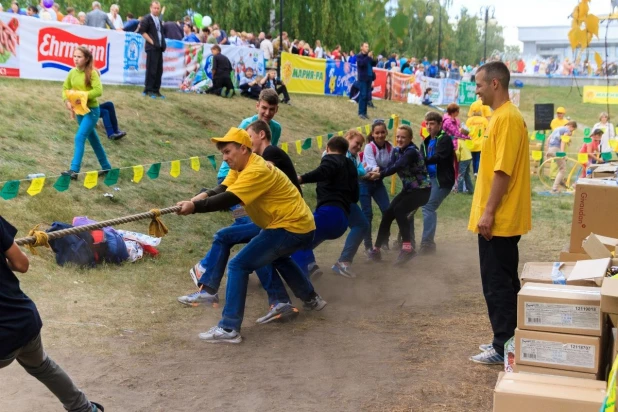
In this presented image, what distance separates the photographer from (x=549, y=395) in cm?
378

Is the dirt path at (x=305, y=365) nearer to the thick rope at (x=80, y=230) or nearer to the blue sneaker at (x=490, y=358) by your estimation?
the blue sneaker at (x=490, y=358)

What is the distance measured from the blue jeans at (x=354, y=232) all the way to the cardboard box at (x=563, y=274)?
3.48 meters

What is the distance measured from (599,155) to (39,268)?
1347 cm

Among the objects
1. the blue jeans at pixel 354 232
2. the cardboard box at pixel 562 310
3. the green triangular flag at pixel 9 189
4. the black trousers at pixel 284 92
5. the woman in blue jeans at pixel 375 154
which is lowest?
the blue jeans at pixel 354 232

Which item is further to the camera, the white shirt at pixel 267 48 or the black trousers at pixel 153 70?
the white shirt at pixel 267 48

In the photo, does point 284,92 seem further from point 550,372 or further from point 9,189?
point 550,372

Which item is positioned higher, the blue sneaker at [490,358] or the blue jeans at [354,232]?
the blue jeans at [354,232]

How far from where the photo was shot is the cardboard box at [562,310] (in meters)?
4.26

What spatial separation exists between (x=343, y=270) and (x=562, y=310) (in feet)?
15.0

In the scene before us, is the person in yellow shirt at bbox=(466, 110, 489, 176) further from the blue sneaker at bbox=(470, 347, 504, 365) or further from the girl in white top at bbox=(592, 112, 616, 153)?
the blue sneaker at bbox=(470, 347, 504, 365)

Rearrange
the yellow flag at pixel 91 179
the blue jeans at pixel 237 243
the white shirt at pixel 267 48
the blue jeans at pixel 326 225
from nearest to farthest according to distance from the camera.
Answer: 1. the blue jeans at pixel 237 243
2. the blue jeans at pixel 326 225
3. the yellow flag at pixel 91 179
4. the white shirt at pixel 267 48

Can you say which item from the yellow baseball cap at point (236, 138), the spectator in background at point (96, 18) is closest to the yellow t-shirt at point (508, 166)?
the yellow baseball cap at point (236, 138)

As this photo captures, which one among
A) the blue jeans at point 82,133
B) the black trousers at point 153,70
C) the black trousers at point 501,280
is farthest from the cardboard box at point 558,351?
the black trousers at point 153,70

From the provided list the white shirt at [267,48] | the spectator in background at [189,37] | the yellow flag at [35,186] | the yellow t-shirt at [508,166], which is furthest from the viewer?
the white shirt at [267,48]
